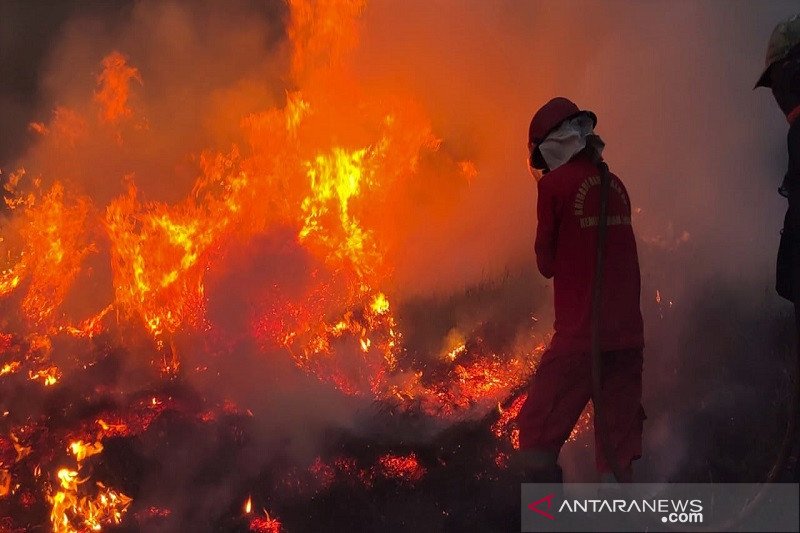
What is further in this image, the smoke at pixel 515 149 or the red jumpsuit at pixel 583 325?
the smoke at pixel 515 149

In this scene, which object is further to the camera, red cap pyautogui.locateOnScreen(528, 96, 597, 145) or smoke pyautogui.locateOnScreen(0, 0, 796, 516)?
smoke pyautogui.locateOnScreen(0, 0, 796, 516)

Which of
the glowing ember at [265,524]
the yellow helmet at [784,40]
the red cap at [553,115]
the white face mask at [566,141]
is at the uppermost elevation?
the yellow helmet at [784,40]

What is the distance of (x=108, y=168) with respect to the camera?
24.1ft

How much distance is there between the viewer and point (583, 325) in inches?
138

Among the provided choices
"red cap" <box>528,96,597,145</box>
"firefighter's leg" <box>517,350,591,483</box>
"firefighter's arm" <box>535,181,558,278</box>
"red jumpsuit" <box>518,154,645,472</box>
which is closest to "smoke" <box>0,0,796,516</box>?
"red jumpsuit" <box>518,154,645,472</box>

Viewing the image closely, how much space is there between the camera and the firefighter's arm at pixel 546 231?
3.59m

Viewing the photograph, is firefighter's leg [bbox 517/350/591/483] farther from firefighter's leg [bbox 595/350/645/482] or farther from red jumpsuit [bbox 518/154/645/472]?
firefighter's leg [bbox 595/350/645/482]

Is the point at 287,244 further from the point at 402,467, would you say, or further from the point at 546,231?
the point at 546,231

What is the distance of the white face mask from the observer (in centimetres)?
367

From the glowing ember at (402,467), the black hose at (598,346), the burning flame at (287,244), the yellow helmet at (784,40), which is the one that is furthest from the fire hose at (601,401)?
the burning flame at (287,244)

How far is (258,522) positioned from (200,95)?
16.6 feet

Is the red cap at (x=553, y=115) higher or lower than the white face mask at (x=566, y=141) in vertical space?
higher

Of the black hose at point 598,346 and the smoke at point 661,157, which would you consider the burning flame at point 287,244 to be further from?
the black hose at point 598,346

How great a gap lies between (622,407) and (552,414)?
0.40m
